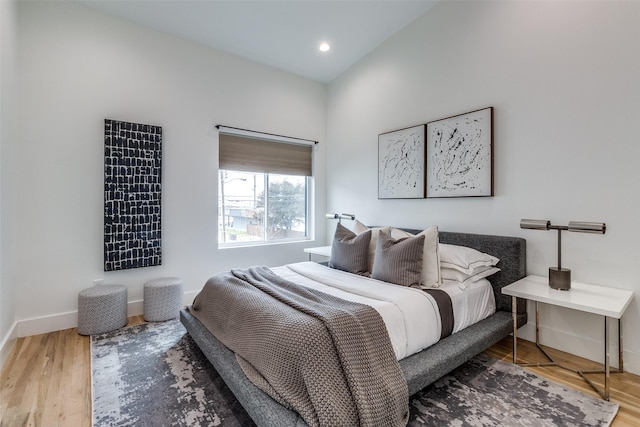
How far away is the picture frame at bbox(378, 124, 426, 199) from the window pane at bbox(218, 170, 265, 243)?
1739mm

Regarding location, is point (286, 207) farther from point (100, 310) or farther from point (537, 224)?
point (537, 224)

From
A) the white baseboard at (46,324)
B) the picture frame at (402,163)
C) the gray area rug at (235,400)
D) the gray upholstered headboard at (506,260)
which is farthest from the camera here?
the picture frame at (402,163)

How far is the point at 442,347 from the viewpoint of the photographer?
1.90 m

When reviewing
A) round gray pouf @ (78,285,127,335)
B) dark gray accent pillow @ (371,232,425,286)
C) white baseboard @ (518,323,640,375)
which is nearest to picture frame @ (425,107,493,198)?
dark gray accent pillow @ (371,232,425,286)

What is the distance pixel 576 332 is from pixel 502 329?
2.05ft

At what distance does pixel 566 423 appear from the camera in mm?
1578

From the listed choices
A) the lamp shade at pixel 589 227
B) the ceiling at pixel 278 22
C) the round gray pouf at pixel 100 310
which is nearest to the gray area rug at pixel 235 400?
the round gray pouf at pixel 100 310

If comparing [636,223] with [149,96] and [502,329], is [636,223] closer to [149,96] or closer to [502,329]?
[502,329]

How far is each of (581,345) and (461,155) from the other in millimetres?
1869

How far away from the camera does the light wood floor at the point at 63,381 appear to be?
1.65m

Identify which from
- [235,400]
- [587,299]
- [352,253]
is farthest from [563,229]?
[235,400]

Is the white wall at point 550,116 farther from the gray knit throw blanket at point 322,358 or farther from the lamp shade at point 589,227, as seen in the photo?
the gray knit throw blanket at point 322,358

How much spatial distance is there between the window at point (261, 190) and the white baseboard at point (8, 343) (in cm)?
202

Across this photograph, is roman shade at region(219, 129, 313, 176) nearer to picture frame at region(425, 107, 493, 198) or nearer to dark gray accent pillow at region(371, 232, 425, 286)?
picture frame at region(425, 107, 493, 198)
